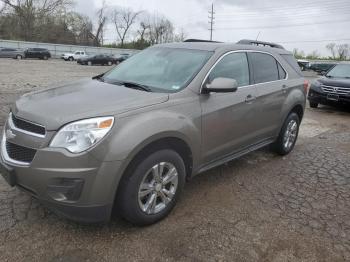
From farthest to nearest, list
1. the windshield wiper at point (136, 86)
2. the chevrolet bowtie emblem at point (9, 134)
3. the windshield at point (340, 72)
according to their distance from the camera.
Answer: the windshield at point (340, 72) → the windshield wiper at point (136, 86) → the chevrolet bowtie emblem at point (9, 134)

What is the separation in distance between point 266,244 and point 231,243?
323 millimetres

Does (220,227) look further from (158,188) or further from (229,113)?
(229,113)

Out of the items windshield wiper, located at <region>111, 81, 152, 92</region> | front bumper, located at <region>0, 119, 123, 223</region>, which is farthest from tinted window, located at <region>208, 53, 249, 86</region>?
front bumper, located at <region>0, 119, 123, 223</region>

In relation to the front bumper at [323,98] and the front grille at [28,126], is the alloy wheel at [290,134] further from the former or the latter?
the front bumper at [323,98]

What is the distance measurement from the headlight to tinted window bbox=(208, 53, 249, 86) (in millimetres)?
1558

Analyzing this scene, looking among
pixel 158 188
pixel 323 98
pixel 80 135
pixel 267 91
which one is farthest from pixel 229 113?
pixel 323 98

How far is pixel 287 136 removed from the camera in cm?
590

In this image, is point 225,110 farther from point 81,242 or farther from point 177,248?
point 81,242

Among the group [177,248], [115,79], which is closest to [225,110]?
[115,79]

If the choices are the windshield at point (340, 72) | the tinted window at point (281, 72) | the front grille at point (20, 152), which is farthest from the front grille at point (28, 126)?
the windshield at point (340, 72)

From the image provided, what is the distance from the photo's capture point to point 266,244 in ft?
11.1

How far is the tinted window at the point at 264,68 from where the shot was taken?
195 inches

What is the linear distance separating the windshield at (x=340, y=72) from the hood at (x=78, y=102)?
376 inches

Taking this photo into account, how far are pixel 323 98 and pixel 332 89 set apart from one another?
0.39 meters
